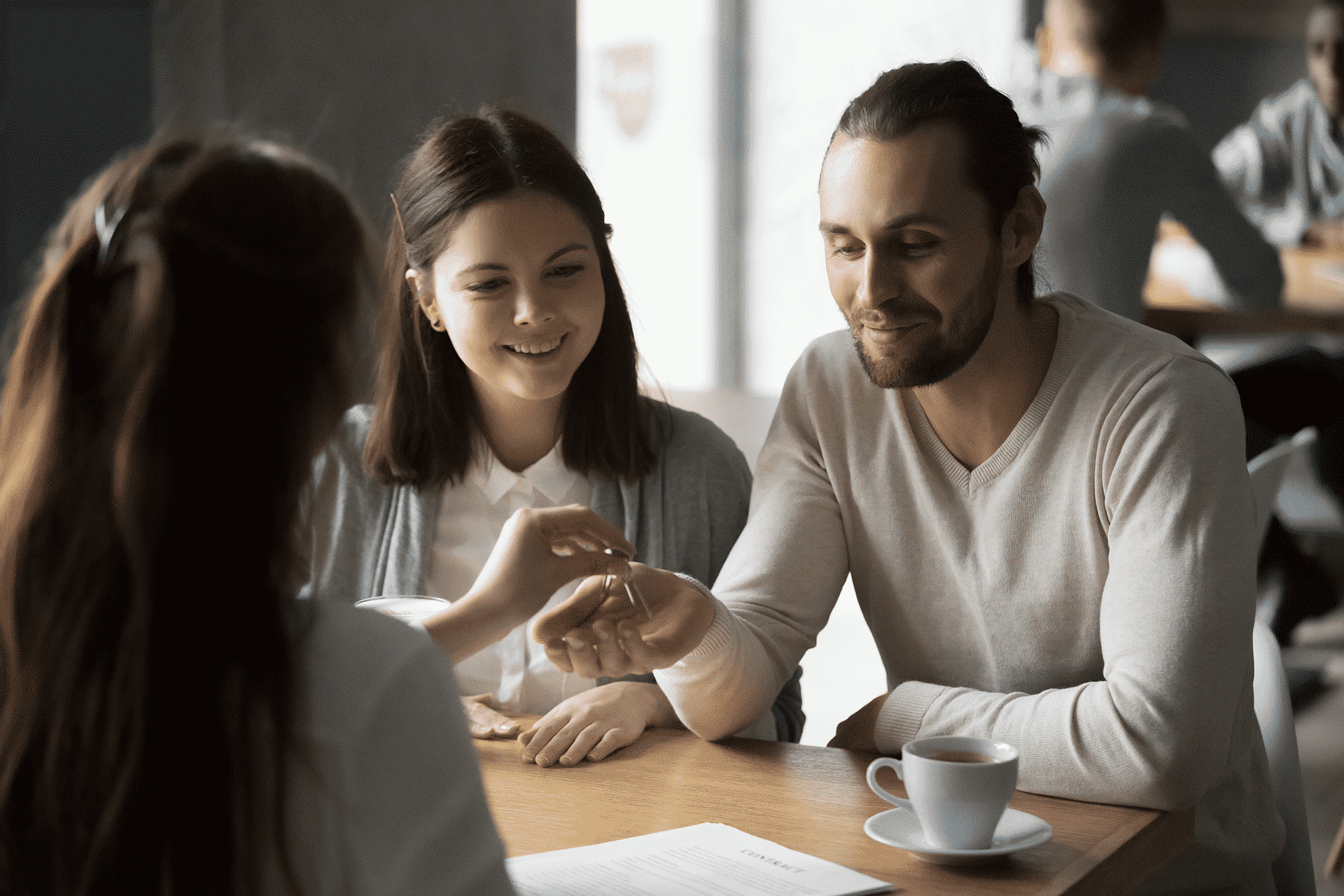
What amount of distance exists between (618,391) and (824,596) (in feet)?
1.40

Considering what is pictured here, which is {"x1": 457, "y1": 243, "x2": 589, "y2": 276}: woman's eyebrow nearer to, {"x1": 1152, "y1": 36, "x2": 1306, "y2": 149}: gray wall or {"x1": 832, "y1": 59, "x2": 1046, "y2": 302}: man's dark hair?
{"x1": 832, "y1": 59, "x2": 1046, "y2": 302}: man's dark hair

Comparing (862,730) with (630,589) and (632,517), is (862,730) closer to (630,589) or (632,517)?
(630,589)

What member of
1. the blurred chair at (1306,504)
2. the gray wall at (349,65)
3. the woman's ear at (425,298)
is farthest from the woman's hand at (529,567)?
the blurred chair at (1306,504)

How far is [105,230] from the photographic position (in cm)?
57

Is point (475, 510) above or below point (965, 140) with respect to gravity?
below

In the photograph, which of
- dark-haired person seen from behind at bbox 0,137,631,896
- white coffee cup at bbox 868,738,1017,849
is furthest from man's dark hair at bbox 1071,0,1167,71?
dark-haired person seen from behind at bbox 0,137,631,896

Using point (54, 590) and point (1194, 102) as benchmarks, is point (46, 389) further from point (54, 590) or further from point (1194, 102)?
point (1194, 102)

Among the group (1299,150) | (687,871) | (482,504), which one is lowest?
(687,871)

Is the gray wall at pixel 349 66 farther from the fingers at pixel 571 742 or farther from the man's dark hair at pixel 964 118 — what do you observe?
the fingers at pixel 571 742

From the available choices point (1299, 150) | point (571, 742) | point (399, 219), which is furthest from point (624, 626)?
point (1299, 150)

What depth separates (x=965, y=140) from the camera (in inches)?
53.1

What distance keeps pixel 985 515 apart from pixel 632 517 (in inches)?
18.9

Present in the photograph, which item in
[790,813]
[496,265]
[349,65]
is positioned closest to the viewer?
[790,813]

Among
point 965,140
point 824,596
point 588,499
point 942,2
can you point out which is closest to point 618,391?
point 588,499
